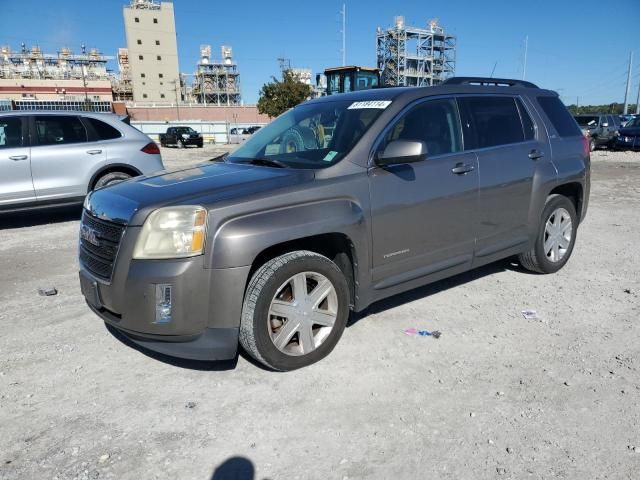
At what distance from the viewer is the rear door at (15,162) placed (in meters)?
6.98

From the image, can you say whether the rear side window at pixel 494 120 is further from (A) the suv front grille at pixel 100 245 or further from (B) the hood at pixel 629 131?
(B) the hood at pixel 629 131

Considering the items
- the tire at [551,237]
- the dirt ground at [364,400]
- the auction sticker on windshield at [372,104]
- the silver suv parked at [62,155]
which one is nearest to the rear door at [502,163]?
the tire at [551,237]

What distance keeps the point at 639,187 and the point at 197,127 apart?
163 ft

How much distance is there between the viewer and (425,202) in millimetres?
3660

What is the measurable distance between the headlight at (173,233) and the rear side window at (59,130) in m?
5.60

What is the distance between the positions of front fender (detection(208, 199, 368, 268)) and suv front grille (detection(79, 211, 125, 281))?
0.66m

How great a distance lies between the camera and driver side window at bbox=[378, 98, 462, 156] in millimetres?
3754

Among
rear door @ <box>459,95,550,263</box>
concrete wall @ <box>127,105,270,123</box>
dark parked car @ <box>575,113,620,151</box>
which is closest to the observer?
rear door @ <box>459,95,550,263</box>

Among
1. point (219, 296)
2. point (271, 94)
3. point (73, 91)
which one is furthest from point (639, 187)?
point (73, 91)

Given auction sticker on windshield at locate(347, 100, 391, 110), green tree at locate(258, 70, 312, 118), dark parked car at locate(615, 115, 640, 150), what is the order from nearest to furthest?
auction sticker on windshield at locate(347, 100, 391, 110) → dark parked car at locate(615, 115, 640, 150) → green tree at locate(258, 70, 312, 118)

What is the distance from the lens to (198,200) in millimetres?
2869

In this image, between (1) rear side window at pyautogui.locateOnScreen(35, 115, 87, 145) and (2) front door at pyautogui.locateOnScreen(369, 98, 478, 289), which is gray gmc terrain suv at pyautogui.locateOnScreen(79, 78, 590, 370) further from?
(1) rear side window at pyautogui.locateOnScreen(35, 115, 87, 145)

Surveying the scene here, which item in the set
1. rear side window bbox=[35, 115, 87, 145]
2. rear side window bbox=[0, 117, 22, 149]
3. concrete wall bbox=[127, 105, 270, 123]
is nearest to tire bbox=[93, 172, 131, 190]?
rear side window bbox=[35, 115, 87, 145]

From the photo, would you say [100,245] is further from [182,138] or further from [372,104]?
[182,138]
